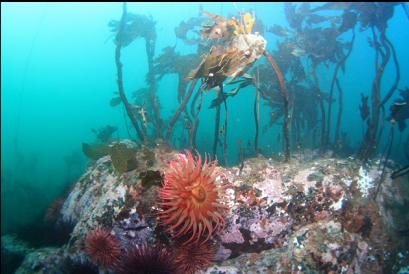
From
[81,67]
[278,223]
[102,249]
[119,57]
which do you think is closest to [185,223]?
[102,249]

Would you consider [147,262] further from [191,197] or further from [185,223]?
[191,197]

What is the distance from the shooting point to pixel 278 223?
4.40 meters

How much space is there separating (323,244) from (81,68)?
148348 mm

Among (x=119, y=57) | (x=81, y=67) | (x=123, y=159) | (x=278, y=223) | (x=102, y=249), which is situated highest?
(x=81, y=67)

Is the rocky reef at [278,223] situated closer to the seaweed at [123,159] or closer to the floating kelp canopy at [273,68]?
the seaweed at [123,159]

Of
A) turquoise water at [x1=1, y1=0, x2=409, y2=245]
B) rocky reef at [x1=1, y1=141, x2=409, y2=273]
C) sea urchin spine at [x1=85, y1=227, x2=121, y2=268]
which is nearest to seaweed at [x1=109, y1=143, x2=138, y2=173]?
rocky reef at [x1=1, y1=141, x2=409, y2=273]

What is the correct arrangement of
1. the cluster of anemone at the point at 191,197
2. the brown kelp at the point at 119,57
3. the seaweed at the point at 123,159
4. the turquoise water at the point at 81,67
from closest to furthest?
1. the cluster of anemone at the point at 191,197
2. the seaweed at the point at 123,159
3. the brown kelp at the point at 119,57
4. the turquoise water at the point at 81,67

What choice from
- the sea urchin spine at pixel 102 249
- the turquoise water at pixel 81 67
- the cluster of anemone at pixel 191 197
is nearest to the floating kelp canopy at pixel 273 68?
the cluster of anemone at pixel 191 197

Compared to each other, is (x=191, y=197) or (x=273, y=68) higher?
(x=273, y=68)

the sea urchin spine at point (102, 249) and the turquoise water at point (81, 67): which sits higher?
the turquoise water at point (81, 67)

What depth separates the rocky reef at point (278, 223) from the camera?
160 inches

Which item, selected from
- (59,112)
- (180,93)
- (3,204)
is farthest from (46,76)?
(180,93)

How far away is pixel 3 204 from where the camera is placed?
1844 cm

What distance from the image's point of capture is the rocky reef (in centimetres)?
406
